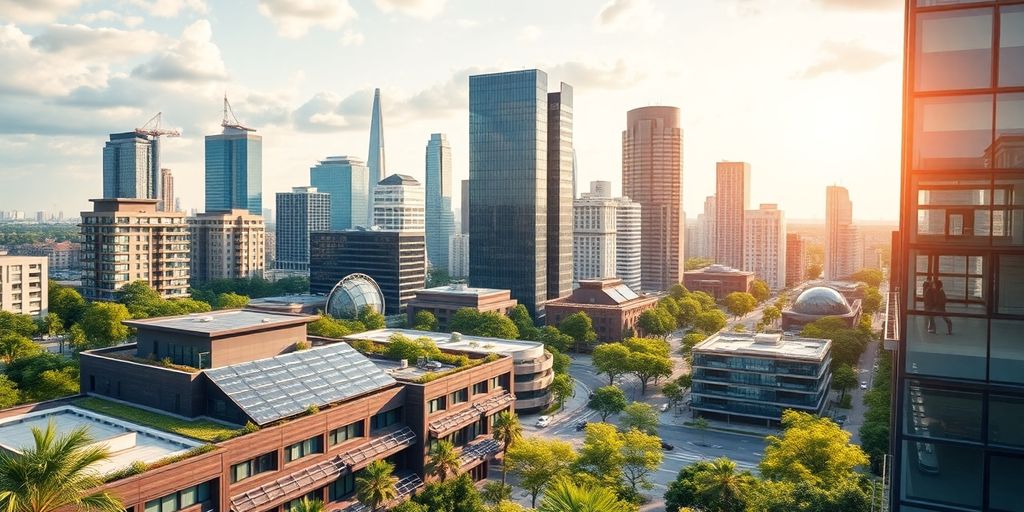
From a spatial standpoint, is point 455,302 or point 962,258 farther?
point 455,302

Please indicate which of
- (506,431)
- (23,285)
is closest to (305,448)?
(506,431)

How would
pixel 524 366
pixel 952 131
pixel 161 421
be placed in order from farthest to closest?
pixel 524 366 < pixel 161 421 < pixel 952 131

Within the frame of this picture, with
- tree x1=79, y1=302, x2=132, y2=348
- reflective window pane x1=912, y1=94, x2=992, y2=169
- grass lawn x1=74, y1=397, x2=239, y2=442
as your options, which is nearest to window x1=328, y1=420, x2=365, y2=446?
grass lawn x1=74, y1=397, x2=239, y2=442

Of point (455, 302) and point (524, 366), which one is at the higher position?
point (455, 302)

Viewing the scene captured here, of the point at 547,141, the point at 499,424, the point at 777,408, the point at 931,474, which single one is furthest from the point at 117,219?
the point at 931,474

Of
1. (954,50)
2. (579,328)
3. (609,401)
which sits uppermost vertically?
(954,50)

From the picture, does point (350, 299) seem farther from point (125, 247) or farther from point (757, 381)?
point (757, 381)

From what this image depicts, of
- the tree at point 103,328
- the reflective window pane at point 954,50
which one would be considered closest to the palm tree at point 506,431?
the reflective window pane at point 954,50
